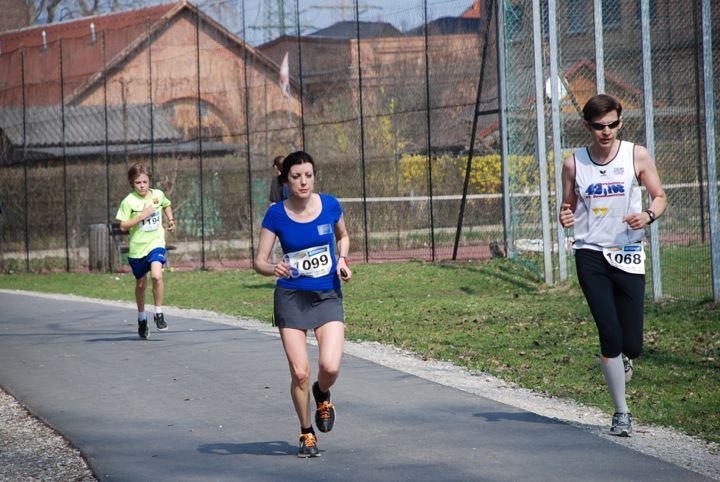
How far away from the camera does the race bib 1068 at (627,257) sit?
709 cm

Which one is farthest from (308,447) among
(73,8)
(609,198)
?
(73,8)

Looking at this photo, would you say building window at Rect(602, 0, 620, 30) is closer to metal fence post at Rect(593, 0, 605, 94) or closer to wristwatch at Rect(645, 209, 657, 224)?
metal fence post at Rect(593, 0, 605, 94)

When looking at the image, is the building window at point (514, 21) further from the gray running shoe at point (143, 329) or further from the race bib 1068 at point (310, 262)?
the race bib 1068 at point (310, 262)

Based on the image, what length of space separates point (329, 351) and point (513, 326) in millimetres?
6021

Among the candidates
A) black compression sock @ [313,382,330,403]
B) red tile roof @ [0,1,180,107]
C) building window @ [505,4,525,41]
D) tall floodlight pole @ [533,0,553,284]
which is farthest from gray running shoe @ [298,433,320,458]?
red tile roof @ [0,1,180,107]

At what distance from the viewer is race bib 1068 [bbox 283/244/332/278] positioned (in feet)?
22.2

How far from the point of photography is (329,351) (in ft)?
22.2

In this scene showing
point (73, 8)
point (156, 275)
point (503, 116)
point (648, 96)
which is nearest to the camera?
point (156, 275)

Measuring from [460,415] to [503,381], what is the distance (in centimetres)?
157

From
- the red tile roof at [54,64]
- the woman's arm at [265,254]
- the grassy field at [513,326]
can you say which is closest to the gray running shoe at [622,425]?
the grassy field at [513,326]

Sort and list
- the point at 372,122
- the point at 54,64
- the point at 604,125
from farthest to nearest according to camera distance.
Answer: the point at 54,64, the point at 372,122, the point at 604,125

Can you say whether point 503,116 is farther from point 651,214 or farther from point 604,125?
point 651,214

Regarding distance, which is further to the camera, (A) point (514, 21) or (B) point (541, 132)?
(A) point (514, 21)

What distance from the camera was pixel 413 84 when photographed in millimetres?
23391
